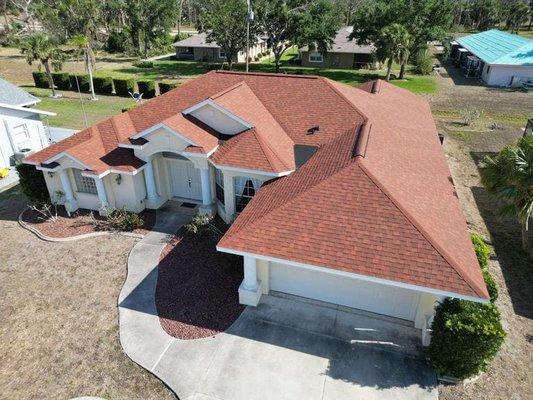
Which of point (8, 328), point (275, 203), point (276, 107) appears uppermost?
point (276, 107)

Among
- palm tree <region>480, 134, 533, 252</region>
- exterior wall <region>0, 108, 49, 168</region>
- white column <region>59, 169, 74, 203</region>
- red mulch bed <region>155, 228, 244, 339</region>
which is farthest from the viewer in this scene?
exterior wall <region>0, 108, 49, 168</region>

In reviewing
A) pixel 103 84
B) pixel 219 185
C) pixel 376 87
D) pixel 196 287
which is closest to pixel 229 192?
→ pixel 219 185

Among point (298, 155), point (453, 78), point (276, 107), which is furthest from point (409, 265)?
point (453, 78)

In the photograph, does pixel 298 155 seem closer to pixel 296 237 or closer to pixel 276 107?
pixel 276 107

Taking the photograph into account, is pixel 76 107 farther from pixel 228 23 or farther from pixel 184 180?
pixel 184 180

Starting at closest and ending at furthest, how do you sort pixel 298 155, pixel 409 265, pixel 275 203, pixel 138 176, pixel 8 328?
pixel 409 265 < pixel 8 328 < pixel 275 203 < pixel 298 155 < pixel 138 176

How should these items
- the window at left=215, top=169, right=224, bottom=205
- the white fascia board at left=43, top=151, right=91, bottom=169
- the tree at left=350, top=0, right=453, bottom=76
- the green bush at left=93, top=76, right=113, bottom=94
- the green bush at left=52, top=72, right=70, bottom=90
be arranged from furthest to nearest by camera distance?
the tree at left=350, top=0, right=453, bottom=76 < the green bush at left=52, top=72, right=70, bottom=90 < the green bush at left=93, top=76, right=113, bottom=94 < the window at left=215, top=169, right=224, bottom=205 < the white fascia board at left=43, top=151, right=91, bottom=169

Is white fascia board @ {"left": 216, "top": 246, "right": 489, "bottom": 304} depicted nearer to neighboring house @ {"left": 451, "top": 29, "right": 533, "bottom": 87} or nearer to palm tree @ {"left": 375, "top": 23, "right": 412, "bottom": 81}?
palm tree @ {"left": 375, "top": 23, "right": 412, "bottom": 81}

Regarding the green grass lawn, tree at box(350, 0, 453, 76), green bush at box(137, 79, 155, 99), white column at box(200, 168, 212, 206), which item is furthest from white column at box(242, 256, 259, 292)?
tree at box(350, 0, 453, 76)
